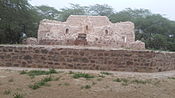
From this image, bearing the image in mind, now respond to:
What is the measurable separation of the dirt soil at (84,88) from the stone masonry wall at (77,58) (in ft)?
7.86

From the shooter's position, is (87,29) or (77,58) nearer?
(77,58)

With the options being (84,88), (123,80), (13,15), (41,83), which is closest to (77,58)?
(123,80)

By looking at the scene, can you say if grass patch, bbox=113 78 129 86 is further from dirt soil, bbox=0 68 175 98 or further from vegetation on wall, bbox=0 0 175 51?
vegetation on wall, bbox=0 0 175 51

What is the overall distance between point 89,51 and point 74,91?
3.85 metres

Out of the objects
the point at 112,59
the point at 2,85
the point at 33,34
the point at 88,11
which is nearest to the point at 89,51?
the point at 112,59

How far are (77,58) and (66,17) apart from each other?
23.1 meters

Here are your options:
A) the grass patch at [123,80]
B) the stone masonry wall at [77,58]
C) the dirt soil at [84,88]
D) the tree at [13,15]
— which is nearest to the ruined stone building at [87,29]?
the tree at [13,15]

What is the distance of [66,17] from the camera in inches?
1273

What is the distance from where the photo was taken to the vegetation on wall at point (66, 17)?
18.5 m

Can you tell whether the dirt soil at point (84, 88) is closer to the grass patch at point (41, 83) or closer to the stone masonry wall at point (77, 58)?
the grass patch at point (41, 83)

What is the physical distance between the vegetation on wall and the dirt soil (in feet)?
39.2

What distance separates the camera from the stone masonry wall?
9664 millimetres

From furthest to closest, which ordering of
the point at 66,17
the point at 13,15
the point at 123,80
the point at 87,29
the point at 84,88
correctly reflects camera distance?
the point at 66,17 < the point at 13,15 < the point at 87,29 < the point at 123,80 < the point at 84,88

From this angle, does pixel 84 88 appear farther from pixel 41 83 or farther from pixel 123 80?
pixel 123 80
